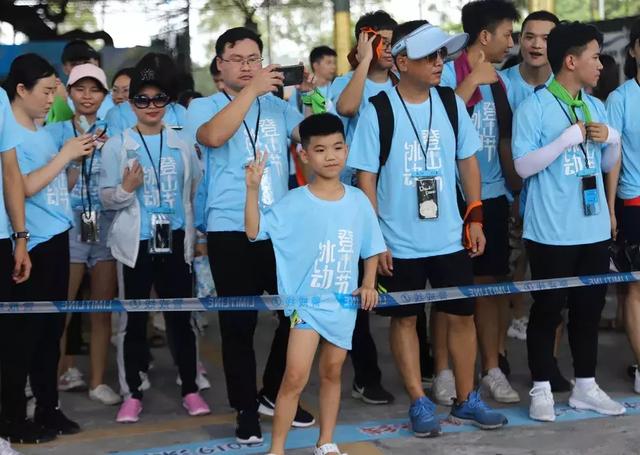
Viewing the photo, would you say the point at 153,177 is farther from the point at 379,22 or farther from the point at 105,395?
the point at 379,22

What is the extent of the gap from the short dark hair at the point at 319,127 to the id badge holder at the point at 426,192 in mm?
631

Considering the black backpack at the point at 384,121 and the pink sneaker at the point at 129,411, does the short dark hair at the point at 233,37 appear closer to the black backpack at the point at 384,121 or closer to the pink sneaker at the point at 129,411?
the black backpack at the point at 384,121

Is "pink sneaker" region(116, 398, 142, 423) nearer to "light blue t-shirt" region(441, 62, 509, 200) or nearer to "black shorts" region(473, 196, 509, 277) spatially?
"black shorts" region(473, 196, 509, 277)

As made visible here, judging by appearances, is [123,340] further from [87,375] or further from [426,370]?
[426,370]

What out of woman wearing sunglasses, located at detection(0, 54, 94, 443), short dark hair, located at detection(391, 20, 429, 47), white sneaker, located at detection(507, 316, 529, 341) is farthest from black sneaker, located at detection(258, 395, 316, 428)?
white sneaker, located at detection(507, 316, 529, 341)

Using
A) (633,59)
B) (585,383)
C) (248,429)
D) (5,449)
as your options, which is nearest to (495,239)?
(585,383)

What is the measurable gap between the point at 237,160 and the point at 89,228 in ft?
3.98

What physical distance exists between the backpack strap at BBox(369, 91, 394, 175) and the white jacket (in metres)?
1.05

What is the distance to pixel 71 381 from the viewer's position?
20.3ft

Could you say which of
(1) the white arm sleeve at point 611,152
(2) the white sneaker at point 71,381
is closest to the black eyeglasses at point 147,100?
(2) the white sneaker at point 71,381

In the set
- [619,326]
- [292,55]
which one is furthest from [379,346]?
[292,55]

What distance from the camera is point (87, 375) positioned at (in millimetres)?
6512

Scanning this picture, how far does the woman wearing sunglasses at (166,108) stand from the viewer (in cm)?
547

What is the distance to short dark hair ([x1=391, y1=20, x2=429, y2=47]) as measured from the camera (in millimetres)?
5137
